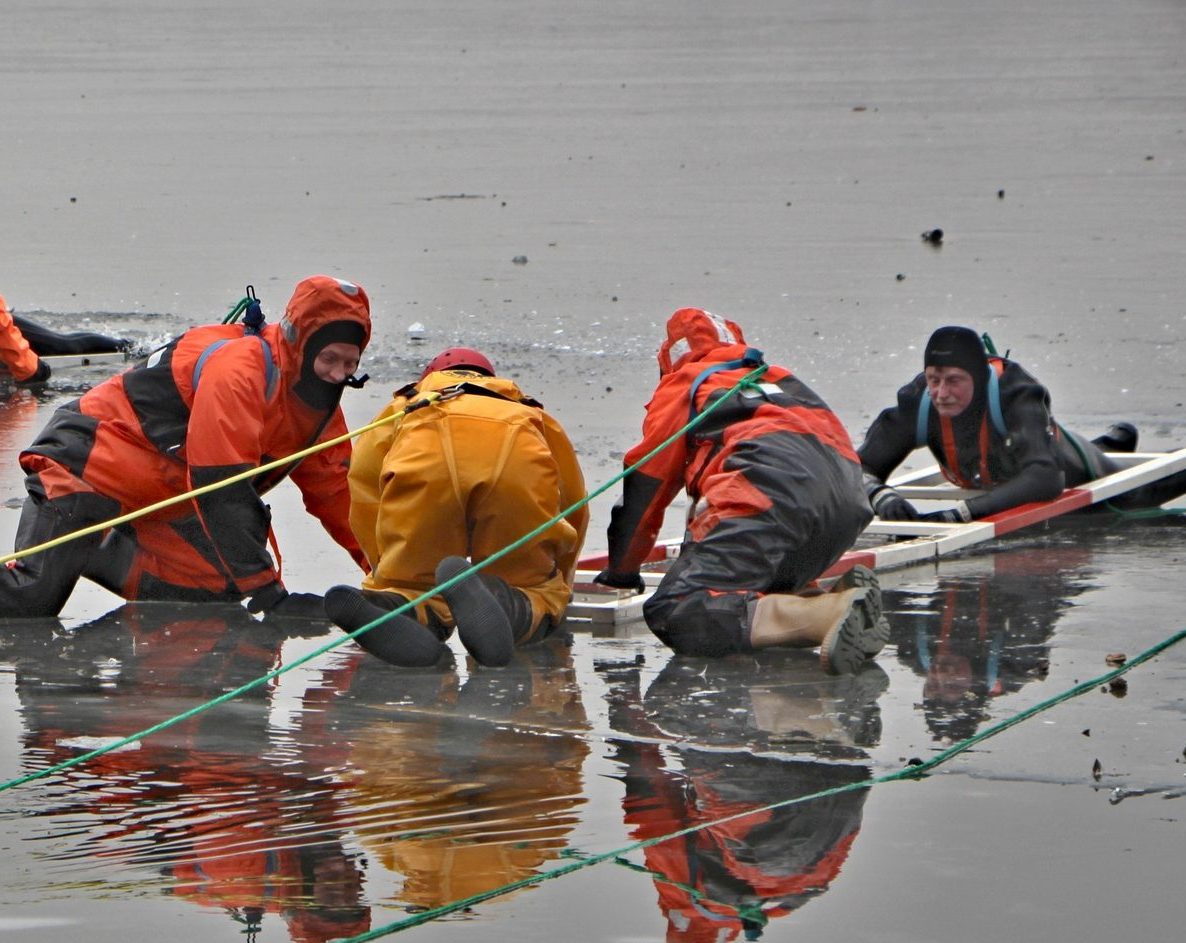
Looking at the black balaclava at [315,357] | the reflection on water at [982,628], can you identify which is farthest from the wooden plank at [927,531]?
the black balaclava at [315,357]

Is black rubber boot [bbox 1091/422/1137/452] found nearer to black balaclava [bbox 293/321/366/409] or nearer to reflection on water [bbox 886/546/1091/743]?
reflection on water [bbox 886/546/1091/743]

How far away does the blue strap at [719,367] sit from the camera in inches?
276

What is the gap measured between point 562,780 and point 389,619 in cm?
128

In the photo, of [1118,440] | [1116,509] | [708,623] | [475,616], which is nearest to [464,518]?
[475,616]

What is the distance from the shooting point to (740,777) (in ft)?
17.8

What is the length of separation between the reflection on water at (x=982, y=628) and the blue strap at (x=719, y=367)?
0.93m

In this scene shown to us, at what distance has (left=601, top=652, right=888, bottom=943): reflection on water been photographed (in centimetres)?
466

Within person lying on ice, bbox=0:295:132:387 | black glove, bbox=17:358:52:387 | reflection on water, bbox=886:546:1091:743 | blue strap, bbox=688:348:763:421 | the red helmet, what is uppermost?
person lying on ice, bbox=0:295:132:387

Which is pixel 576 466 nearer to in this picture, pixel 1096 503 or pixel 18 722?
pixel 18 722

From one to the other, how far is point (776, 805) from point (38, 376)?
288 inches

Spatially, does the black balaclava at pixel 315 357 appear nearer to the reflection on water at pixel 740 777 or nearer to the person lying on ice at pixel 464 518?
the person lying on ice at pixel 464 518

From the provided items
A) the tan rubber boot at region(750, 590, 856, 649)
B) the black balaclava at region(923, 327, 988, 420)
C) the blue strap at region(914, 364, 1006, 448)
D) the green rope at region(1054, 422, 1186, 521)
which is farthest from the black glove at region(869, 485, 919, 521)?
the tan rubber boot at region(750, 590, 856, 649)

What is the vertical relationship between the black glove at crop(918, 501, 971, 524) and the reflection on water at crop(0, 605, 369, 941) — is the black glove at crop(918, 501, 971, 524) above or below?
above

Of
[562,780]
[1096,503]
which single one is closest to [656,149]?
[1096,503]
